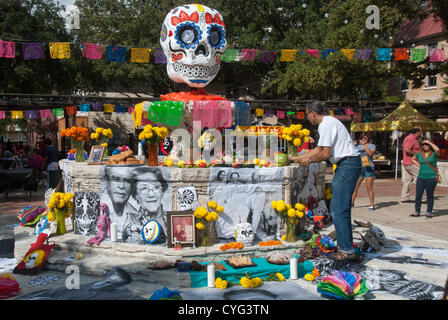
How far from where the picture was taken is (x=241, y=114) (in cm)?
818

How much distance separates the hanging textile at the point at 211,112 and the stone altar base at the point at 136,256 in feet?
8.66

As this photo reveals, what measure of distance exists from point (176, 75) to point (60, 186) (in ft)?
9.87

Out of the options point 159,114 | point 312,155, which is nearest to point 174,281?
point 312,155

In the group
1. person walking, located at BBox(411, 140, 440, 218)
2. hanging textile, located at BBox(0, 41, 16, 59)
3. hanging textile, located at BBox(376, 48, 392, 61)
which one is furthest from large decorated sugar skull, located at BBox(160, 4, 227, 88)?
hanging textile, located at BBox(376, 48, 392, 61)

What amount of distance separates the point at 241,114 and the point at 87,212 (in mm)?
3403

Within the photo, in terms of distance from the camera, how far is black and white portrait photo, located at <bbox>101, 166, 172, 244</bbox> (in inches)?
241

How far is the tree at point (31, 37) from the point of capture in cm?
2248

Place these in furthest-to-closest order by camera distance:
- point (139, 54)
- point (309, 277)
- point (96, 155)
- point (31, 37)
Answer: point (31, 37) → point (139, 54) → point (96, 155) → point (309, 277)

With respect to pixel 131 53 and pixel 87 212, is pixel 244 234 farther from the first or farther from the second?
pixel 131 53

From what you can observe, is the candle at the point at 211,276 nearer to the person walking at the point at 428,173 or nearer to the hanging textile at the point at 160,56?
the person walking at the point at 428,173

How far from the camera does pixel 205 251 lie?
5645 mm

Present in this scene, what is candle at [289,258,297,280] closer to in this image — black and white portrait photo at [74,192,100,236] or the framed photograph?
the framed photograph

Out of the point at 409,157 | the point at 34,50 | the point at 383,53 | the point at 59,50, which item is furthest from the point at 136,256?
the point at 383,53

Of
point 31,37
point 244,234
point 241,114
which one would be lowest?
point 244,234
